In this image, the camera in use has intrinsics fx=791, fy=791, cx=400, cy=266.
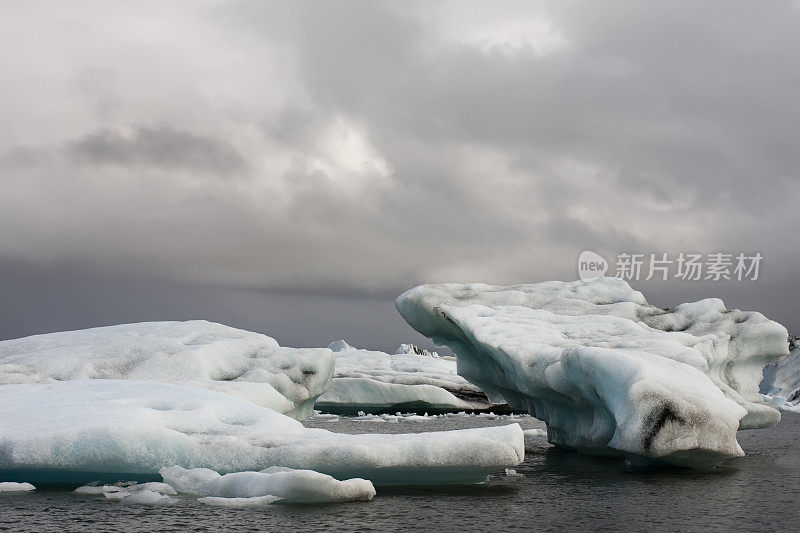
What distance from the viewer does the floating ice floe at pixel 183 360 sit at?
21719 mm

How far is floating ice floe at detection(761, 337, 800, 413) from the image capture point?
52.6 meters

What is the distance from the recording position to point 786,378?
5475 centimetres

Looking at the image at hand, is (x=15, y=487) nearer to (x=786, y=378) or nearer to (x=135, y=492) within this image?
(x=135, y=492)

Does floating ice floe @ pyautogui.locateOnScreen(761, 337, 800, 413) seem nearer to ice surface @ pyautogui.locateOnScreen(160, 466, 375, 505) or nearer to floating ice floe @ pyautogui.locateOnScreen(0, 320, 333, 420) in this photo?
floating ice floe @ pyautogui.locateOnScreen(0, 320, 333, 420)

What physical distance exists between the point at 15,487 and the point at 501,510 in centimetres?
719

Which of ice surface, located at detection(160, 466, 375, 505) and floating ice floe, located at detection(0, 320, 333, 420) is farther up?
floating ice floe, located at detection(0, 320, 333, 420)

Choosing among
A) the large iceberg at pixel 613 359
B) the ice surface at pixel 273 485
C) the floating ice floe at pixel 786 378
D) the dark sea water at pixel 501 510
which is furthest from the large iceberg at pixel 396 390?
the ice surface at pixel 273 485

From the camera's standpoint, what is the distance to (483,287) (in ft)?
83.6

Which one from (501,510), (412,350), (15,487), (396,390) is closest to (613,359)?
Answer: (501,510)

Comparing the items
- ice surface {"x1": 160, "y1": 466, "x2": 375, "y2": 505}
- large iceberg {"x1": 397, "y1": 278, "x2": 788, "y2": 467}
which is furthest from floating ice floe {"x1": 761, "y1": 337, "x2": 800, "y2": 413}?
ice surface {"x1": 160, "y1": 466, "x2": 375, "y2": 505}

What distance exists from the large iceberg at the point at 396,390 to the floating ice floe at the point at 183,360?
12396 mm

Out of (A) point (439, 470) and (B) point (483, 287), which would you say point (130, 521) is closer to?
(A) point (439, 470)

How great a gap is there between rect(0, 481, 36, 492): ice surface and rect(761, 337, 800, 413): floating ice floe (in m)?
50.2

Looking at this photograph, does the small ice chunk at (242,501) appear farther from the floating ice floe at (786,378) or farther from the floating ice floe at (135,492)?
the floating ice floe at (786,378)
